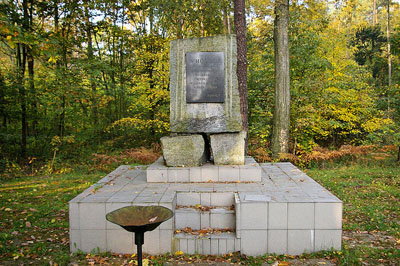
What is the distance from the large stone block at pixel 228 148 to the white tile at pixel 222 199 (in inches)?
42.0

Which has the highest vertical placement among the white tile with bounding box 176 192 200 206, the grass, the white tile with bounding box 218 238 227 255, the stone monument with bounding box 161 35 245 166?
the stone monument with bounding box 161 35 245 166

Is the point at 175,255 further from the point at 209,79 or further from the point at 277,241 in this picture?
the point at 209,79

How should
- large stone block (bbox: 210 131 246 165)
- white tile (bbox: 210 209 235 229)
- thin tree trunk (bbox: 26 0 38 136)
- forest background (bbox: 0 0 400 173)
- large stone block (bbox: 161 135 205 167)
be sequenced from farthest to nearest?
forest background (bbox: 0 0 400 173) → thin tree trunk (bbox: 26 0 38 136) → large stone block (bbox: 210 131 246 165) → large stone block (bbox: 161 135 205 167) → white tile (bbox: 210 209 235 229)

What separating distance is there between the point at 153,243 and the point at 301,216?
1.82 meters

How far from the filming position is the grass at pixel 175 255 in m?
3.32

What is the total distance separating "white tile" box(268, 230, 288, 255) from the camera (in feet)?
11.5

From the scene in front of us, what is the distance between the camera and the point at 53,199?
5.82 meters

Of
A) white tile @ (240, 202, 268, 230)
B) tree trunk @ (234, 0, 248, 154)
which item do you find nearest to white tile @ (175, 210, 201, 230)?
white tile @ (240, 202, 268, 230)

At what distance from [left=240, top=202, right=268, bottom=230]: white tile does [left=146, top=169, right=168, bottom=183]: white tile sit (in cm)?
167

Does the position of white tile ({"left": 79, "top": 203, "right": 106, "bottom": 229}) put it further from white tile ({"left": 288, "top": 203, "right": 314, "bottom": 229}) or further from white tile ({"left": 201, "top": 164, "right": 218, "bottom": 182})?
white tile ({"left": 288, "top": 203, "right": 314, "bottom": 229})

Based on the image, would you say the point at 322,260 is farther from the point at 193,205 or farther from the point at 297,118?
the point at 297,118

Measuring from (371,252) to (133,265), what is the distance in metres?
2.80

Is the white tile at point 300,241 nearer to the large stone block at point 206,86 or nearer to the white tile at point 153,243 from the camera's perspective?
the white tile at point 153,243

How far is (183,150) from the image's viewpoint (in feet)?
16.0
